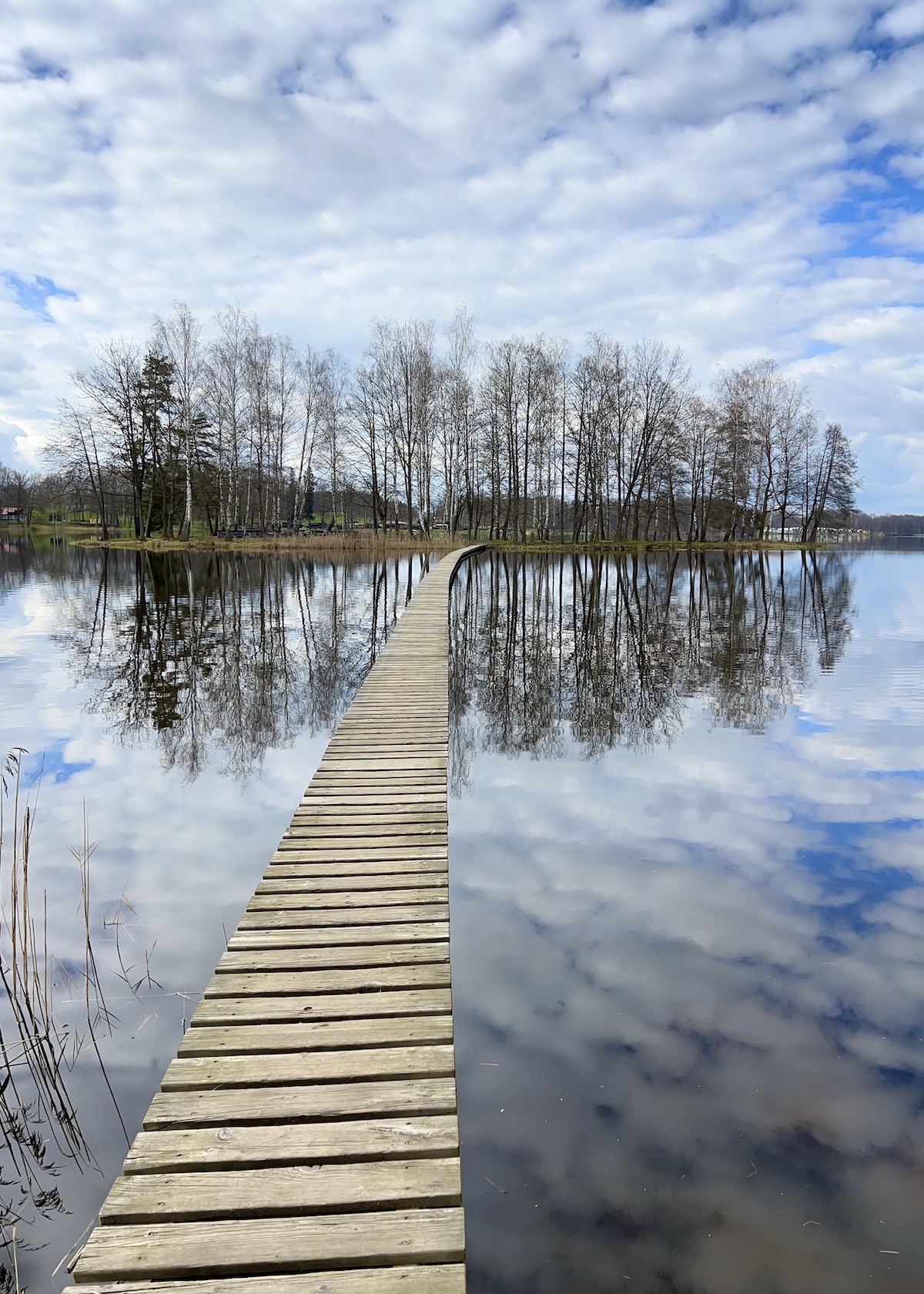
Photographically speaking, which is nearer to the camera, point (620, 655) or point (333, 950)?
point (333, 950)

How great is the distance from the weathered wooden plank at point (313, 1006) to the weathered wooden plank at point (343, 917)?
549 mm

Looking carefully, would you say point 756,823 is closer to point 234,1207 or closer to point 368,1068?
point 368,1068

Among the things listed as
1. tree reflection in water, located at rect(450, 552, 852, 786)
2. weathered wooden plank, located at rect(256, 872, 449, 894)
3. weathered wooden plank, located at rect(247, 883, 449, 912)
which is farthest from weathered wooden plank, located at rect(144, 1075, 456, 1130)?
tree reflection in water, located at rect(450, 552, 852, 786)

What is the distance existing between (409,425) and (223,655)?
103 feet

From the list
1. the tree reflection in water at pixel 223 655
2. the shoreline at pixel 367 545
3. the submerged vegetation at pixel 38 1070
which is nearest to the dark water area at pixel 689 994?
the submerged vegetation at pixel 38 1070

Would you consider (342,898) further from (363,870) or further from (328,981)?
(328,981)

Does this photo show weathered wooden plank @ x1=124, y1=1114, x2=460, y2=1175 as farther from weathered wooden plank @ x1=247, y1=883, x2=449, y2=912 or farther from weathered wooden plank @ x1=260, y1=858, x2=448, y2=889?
weathered wooden plank @ x1=260, y1=858, x2=448, y2=889

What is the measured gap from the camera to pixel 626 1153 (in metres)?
2.72

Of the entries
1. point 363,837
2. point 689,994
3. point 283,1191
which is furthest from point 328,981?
point 689,994

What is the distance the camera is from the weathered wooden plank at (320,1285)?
1791 mm

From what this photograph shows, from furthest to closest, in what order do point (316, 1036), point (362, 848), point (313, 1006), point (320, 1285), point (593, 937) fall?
1. point (362, 848)
2. point (593, 937)
3. point (313, 1006)
4. point (316, 1036)
5. point (320, 1285)

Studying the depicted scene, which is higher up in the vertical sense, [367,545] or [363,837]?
[367,545]

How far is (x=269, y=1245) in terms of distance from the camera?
1897mm

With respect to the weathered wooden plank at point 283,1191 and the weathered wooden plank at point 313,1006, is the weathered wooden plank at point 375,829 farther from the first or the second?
the weathered wooden plank at point 283,1191
